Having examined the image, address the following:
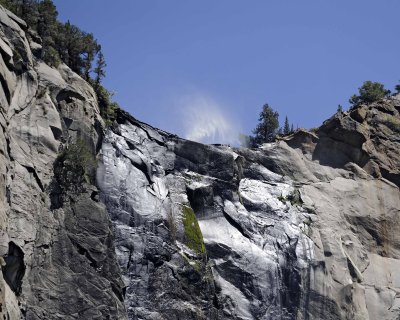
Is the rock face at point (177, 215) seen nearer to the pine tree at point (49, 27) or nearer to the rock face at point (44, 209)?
the rock face at point (44, 209)

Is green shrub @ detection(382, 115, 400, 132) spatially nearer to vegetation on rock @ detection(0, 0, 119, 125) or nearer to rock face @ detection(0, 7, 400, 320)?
rock face @ detection(0, 7, 400, 320)

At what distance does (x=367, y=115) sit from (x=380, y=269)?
578 inches

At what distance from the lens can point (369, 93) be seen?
7188cm

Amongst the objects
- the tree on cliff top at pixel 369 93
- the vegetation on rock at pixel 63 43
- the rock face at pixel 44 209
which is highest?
the tree on cliff top at pixel 369 93

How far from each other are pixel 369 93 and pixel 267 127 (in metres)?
9.21

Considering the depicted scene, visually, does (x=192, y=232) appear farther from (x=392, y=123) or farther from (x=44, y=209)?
(x=392, y=123)

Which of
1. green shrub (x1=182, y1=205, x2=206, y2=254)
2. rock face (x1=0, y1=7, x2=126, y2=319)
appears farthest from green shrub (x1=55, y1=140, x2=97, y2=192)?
green shrub (x1=182, y1=205, x2=206, y2=254)

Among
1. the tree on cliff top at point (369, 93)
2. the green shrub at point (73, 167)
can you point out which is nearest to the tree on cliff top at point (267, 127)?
the tree on cliff top at point (369, 93)

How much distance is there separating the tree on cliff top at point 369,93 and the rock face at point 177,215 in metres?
6.27

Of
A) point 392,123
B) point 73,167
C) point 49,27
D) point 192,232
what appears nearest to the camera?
point 73,167

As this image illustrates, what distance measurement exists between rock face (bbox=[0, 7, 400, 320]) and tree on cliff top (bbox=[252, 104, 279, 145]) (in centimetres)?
792

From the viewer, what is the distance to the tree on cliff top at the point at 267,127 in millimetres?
71438

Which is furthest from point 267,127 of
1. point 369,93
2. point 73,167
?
A: point 73,167

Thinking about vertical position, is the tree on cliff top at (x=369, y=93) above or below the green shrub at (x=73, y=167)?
above
